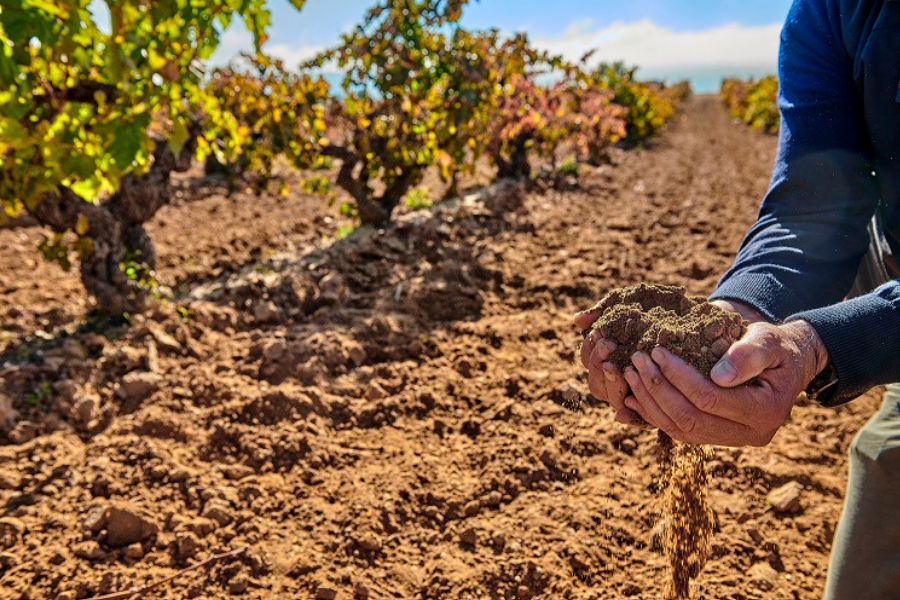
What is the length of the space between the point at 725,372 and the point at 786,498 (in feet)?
4.73

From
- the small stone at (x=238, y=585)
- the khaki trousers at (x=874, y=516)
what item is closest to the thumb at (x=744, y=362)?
the khaki trousers at (x=874, y=516)

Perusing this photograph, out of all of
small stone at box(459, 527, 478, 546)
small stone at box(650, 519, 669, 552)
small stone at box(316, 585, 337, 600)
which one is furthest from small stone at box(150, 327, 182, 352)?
small stone at box(650, 519, 669, 552)

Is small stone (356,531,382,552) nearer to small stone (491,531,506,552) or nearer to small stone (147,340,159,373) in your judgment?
small stone (491,531,506,552)

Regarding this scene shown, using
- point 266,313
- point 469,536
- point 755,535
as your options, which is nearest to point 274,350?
point 266,313

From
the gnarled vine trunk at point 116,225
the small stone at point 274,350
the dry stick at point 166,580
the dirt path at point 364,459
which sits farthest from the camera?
the gnarled vine trunk at point 116,225

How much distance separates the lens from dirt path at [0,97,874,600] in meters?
2.04

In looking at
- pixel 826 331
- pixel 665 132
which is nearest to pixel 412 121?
pixel 826 331

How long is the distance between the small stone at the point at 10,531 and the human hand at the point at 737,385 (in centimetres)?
209

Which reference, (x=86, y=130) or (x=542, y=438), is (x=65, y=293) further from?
(x=542, y=438)

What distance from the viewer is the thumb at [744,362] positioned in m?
1.11

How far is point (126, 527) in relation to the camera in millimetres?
2162

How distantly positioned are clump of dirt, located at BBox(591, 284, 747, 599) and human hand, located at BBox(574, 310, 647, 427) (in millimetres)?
22

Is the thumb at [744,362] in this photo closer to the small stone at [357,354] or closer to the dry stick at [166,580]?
the dry stick at [166,580]

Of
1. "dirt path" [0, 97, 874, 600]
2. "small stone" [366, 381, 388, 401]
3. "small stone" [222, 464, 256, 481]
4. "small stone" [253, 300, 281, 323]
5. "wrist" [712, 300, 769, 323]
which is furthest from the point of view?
"small stone" [253, 300, 281, 323]
